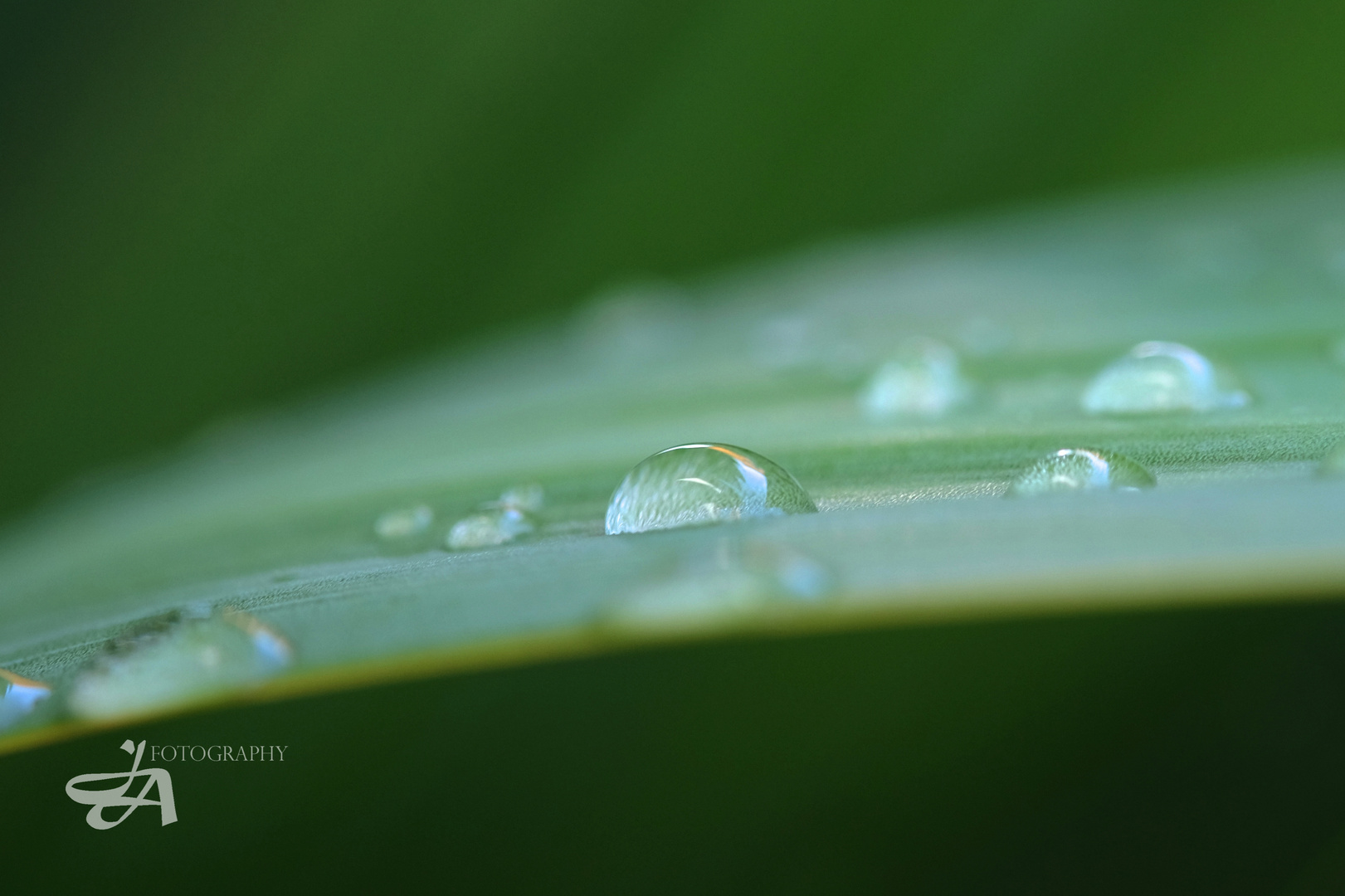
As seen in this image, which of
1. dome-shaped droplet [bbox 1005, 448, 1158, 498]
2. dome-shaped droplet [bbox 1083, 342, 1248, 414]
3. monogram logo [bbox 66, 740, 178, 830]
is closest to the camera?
dome-shaped droplet [bbox 1005, 448, 1158, 498]

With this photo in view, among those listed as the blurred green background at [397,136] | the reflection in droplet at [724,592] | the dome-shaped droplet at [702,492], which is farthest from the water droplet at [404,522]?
the blurred green background at [397,136]

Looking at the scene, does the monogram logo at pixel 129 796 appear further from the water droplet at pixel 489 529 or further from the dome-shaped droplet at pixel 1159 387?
the dome-shaped droplet at pixel 1159 387

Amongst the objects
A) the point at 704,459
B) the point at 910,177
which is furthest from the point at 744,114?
the point at 704,459

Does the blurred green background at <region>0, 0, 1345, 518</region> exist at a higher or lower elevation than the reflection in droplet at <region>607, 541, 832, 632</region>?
higher

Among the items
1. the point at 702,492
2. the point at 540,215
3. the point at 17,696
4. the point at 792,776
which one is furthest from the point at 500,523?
the point at 540,215

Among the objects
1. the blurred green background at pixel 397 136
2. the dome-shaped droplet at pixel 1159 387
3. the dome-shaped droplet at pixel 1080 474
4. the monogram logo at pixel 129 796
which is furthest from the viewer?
the blurred green background at pixel 397 136

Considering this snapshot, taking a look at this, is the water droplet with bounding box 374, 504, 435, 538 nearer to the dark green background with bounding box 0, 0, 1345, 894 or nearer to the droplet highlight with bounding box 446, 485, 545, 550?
the droplet highlight with bounding box 446, 485, 545, 550

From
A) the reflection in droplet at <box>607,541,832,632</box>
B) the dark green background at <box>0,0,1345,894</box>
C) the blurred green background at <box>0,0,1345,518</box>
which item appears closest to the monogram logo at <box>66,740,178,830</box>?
the dark green background at <box>0,0,1345,894</box>
